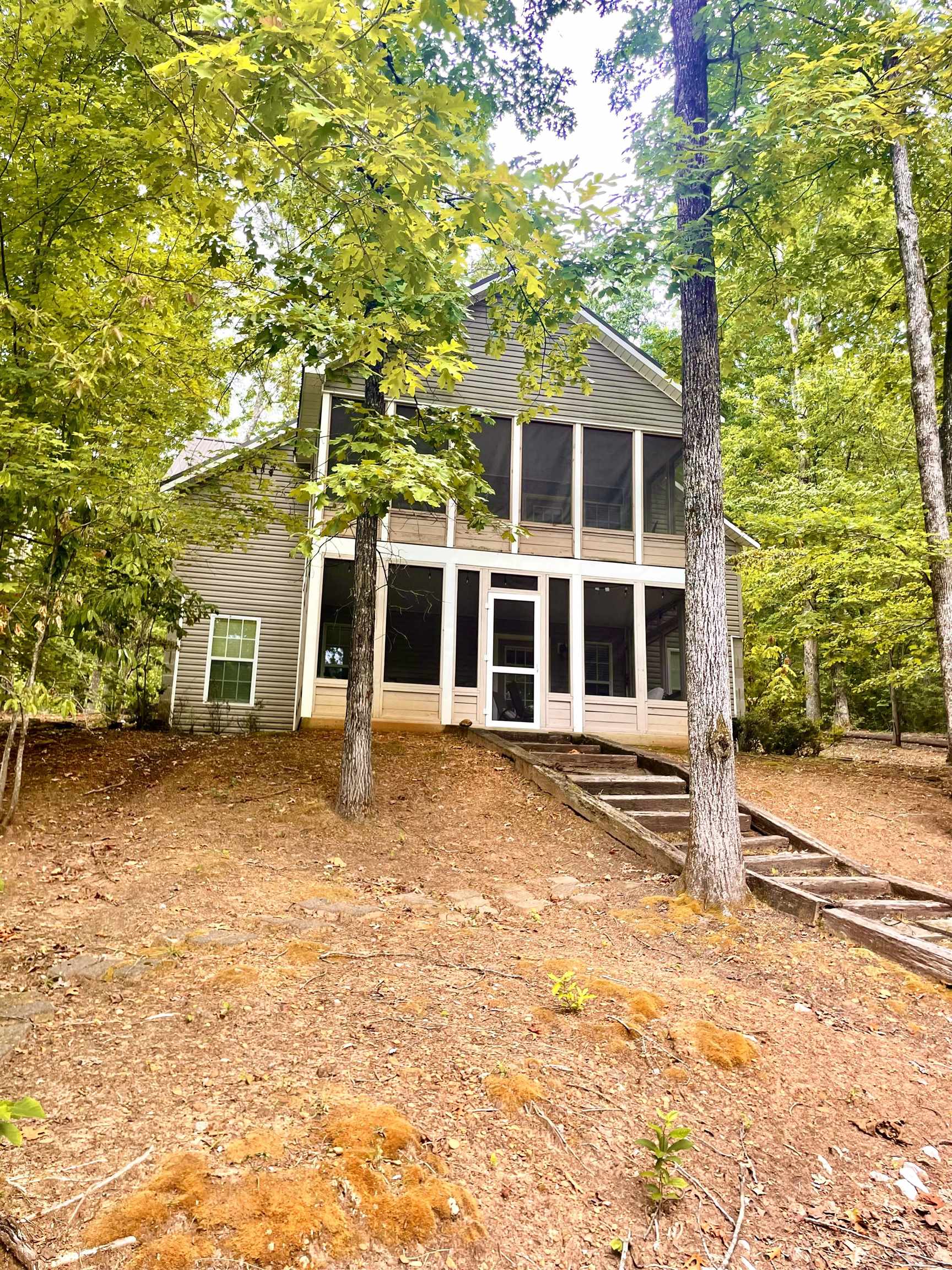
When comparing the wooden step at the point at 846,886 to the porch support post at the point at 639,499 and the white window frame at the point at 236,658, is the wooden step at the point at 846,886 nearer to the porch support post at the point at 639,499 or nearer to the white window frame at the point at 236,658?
the porch support post at the point at 639,499

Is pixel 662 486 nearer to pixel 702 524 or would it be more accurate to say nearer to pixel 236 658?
pixel 702 524

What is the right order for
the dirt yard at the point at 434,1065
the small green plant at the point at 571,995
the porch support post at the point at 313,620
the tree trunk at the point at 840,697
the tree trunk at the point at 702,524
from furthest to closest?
1. the tree trunk at the point at 840,697
2. the porch support post at the point at 313,620
3. the tree trunk at the point at 702,524
4. the small green plant at the point at 571,995
5. the dirt yard at the point at 434,1065

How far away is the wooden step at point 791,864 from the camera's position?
6.33 metres

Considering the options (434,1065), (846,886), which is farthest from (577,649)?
(434,1065)

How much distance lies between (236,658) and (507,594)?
→ 526cm

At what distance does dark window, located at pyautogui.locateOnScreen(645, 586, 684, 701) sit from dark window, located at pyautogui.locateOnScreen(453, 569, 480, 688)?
10.2ft

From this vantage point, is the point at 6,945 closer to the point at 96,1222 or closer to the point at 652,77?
the point at 96,1222

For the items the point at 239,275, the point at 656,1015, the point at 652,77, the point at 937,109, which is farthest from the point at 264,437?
the point at 937,109

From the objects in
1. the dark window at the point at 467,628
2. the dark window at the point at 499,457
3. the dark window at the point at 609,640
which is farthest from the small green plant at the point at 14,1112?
the dark window at the point at 499,457

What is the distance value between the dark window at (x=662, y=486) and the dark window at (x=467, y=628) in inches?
137

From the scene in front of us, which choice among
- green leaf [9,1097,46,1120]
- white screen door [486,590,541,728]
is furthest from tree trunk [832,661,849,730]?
green leaf [9,1097,46,1120]

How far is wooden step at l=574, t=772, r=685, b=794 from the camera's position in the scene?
8.41m

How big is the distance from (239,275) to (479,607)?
6387mm

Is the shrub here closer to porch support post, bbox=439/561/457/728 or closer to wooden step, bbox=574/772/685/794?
wooden step, bbox=574/772/685/794
